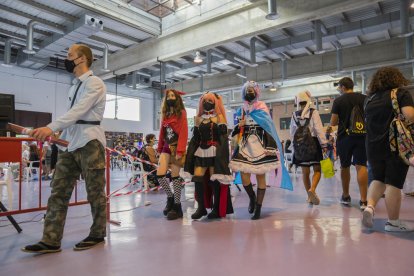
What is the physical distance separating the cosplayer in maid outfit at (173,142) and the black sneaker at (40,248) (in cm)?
141

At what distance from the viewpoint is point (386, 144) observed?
9.02 ft

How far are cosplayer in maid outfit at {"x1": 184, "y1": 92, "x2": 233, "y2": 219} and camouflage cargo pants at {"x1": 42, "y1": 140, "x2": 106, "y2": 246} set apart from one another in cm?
113

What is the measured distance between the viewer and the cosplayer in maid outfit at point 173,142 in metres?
3.57

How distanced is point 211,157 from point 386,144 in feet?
5.39

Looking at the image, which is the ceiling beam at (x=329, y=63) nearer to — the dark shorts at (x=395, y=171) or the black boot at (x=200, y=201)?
the dark shorts at (x=395, y=171)

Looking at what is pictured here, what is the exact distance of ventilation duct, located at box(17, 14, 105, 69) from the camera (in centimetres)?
798

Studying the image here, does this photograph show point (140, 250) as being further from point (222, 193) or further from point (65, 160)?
point (222, 193)

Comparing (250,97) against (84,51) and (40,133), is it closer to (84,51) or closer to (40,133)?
(84,51)

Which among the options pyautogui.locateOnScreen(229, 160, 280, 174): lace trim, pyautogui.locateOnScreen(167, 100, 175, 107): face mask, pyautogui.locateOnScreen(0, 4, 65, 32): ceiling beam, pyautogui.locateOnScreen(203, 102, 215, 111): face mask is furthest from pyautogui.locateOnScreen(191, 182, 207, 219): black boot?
pyautogui.locateOnScreen(0, 4, 65, 32): ceiling beam

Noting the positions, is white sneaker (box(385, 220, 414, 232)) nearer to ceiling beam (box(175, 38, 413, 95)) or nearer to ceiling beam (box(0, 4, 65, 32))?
ceiling beam (box(175, 38, 413, 95))

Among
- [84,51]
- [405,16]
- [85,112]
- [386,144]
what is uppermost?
[405,16]

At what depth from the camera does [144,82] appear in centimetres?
1638

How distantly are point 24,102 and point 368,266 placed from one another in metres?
15.2

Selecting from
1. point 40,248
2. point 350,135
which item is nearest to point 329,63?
point 350,135
